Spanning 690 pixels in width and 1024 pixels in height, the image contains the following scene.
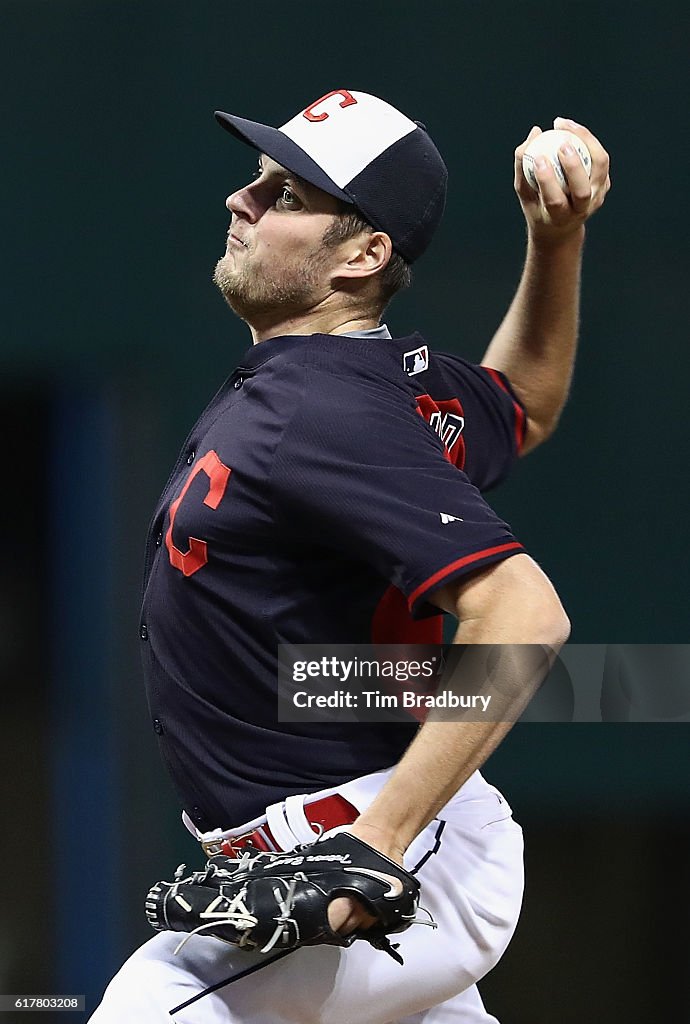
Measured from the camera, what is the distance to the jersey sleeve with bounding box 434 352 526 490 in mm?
1622

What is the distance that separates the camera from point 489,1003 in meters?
2.34

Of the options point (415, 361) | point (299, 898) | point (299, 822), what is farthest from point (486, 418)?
point (299, 898)

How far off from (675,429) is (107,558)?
1019 millimetres

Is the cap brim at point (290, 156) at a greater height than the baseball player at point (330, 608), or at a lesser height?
greater

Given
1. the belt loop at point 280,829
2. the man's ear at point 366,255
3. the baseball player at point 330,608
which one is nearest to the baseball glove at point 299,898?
the baseball player at point 330,608

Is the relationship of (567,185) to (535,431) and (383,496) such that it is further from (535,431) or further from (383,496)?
(383,496)

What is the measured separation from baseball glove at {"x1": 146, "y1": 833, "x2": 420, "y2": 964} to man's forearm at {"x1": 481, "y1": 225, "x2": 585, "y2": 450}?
708mm

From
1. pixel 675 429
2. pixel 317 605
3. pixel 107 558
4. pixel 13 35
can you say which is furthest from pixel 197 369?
pixel 317 605

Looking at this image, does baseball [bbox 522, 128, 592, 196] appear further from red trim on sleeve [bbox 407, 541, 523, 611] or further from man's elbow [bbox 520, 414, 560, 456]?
red trim on sleeve [bbox 407, 541, 523, 611]

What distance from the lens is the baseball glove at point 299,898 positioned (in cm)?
115

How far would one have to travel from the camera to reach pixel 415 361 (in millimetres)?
1493

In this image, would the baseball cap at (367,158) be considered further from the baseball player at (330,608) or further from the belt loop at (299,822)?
the belt loop at (299,822)

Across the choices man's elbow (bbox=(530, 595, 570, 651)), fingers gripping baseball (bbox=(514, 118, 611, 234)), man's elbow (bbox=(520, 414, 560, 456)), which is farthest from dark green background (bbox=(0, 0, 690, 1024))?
man's elbow (bbox=(530, 595, 570, 651))

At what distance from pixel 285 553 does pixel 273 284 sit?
324mm
